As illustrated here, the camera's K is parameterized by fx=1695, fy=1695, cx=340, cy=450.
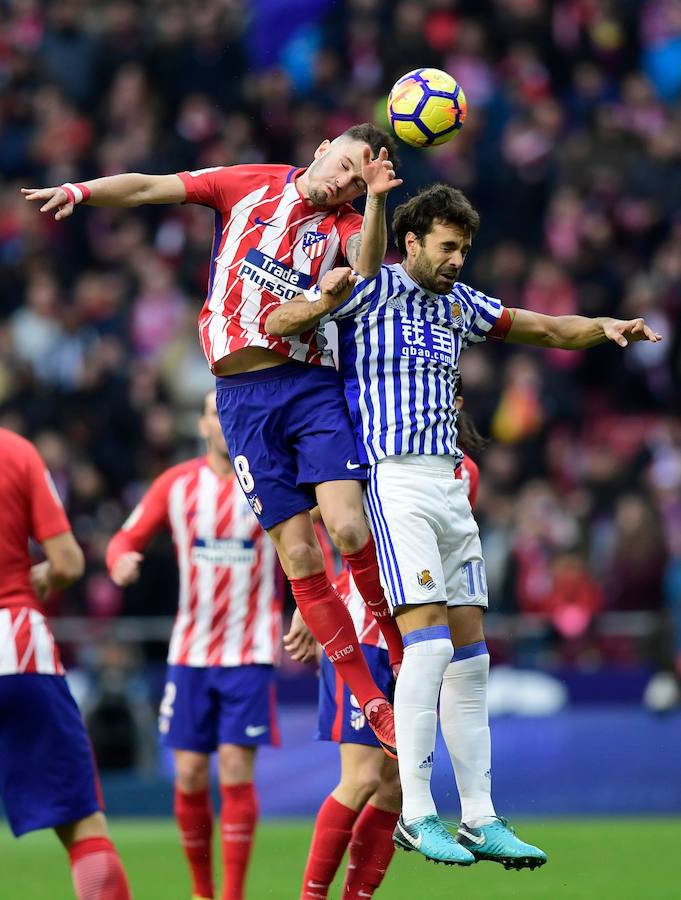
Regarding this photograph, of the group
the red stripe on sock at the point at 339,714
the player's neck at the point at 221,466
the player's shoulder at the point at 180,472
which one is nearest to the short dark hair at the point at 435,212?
the red stripe on sock at the point at 339,714

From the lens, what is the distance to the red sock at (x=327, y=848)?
7.84 meters

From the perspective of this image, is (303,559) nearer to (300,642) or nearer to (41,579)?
(300,642)

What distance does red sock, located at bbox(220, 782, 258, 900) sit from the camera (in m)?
8.95

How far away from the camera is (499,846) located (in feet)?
22.1

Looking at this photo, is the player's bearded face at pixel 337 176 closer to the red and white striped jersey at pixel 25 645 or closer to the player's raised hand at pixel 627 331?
the player's raised hand at pixel 627 331

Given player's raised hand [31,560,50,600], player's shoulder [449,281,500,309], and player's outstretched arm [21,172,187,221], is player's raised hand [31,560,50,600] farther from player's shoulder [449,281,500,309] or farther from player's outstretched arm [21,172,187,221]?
player's shoulder [449,281,500,309]

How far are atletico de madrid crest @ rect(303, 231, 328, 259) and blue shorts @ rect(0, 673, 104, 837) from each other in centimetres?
208

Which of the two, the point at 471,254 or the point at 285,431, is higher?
the point at 471,254

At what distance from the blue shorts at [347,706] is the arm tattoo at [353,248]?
205 cm

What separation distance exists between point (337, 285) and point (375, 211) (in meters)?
0.33

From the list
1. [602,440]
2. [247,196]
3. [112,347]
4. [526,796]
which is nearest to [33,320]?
[112,347]

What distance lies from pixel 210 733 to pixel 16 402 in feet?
22.5

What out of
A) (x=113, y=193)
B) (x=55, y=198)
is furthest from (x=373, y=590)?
(x=55, y=198)

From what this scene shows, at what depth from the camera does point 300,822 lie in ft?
45.7
